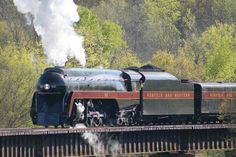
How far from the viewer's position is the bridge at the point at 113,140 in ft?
181

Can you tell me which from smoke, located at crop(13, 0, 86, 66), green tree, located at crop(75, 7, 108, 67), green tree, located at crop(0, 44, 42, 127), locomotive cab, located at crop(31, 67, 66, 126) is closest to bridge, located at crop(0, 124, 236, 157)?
locomotive cab, located at crop(31, 67, 66, 126)

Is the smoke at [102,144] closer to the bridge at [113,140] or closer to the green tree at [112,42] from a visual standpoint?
the bridge at [113,140]

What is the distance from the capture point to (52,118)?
2378 inches

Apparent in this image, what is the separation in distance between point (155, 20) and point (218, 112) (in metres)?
110

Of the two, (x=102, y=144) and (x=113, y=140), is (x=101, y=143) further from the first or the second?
(x=113, y=140)

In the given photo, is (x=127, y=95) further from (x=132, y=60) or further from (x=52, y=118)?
(x=132, y=60)

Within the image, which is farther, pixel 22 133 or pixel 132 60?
pixel 132 60

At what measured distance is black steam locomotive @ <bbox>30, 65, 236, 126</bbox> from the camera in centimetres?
6044

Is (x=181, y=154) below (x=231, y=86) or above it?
below

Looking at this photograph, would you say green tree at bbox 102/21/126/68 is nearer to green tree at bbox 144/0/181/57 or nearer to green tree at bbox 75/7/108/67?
green tree at bbox 75/7/108/67

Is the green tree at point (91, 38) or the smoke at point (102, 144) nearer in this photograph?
the smoke at point (102, 144)

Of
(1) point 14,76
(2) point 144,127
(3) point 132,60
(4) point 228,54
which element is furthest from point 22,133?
(3) point 132,60

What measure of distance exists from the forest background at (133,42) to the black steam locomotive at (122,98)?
24212 millimetres

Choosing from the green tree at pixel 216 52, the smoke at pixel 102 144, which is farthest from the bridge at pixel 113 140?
the green tree at pixel 216 52
